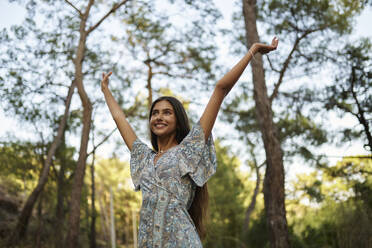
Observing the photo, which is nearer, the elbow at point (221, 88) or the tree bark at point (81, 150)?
the elbow at point (221, 88)

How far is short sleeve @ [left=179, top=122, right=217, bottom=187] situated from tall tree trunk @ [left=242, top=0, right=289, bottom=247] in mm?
4722

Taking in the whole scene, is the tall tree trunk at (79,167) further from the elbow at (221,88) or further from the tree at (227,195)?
the tree at (227,195)

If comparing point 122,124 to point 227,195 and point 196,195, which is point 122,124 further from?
point 227,195

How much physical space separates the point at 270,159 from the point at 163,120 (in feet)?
16.8

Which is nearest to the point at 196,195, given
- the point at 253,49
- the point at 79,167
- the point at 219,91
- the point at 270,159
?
the point at 219,91

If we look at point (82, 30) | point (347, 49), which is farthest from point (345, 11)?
point (82, 30)

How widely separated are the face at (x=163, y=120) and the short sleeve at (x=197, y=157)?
19cm

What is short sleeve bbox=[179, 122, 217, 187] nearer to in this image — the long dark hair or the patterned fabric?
the patterned fabric

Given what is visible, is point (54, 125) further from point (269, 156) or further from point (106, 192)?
point (106, 192)

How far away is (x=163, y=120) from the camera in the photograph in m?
2.07

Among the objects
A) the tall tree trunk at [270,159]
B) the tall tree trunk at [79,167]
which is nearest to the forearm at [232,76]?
the tall tree trunk at [270,159]

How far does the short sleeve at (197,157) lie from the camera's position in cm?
183

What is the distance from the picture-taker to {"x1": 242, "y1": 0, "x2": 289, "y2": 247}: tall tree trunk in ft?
21.0

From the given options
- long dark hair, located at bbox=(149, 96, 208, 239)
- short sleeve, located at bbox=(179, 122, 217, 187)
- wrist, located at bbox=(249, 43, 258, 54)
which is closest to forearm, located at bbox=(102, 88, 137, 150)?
long dark hair, located at bbox=(149, 96, 208, 239)
